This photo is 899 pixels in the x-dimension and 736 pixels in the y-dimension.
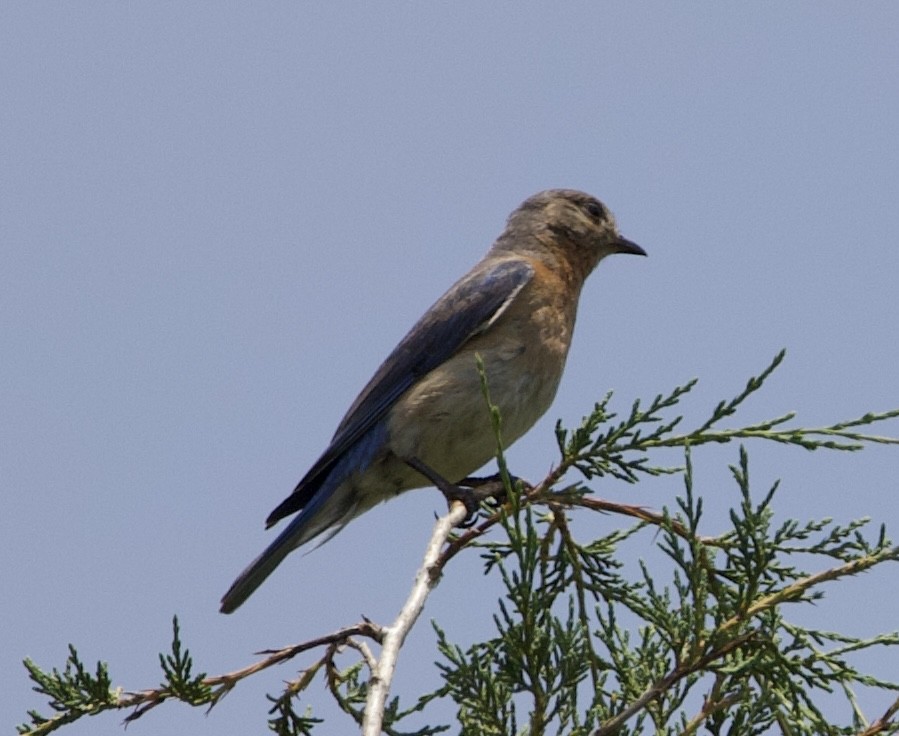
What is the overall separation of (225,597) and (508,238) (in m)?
2.72

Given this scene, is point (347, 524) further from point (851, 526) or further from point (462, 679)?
point (851, 526)

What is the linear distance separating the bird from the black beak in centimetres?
83

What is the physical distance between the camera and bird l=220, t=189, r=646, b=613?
5.70 m

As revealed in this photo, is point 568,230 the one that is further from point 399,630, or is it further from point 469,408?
point 399,630

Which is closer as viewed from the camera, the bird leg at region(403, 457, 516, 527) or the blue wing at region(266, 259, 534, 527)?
the bird leg at region(403, 457, 516, 527)

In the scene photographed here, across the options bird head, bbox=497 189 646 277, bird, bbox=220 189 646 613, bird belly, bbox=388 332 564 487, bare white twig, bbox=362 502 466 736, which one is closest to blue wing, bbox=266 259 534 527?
bird, bbox=220 189 646 613

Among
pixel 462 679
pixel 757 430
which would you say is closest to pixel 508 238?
pixel 757 430

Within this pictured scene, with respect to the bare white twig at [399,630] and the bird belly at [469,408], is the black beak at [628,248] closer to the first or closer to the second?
the bird belly at [469,408]

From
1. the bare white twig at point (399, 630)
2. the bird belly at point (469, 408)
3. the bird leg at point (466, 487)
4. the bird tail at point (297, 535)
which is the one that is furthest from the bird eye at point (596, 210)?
the bare white twig at point (399, 630)

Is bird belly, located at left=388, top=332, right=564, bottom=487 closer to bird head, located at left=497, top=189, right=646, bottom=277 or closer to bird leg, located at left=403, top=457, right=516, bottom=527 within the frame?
bird leg, located at left=403, top=457, right=516, bottom=527

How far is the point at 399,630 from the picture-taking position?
3.26 m

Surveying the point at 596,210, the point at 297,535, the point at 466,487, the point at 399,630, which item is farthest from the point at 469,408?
the point at 399,630

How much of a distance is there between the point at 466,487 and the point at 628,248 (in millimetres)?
2223

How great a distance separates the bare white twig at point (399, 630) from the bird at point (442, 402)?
1537 millimetres
